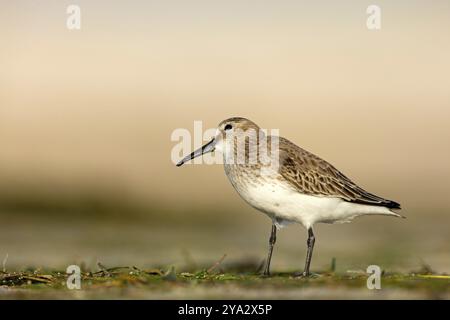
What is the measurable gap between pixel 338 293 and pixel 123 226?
8982 millimetres

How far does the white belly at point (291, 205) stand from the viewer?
414 inches

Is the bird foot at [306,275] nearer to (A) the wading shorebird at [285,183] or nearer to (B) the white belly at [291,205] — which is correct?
(A) the wading shorebird at [285,183]

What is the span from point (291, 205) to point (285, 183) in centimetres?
24

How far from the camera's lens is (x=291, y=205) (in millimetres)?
10586

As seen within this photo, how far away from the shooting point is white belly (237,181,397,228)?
34.5 feet

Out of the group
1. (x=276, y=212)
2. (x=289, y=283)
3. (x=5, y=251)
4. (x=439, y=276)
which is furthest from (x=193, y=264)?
(x=5, y=251)
